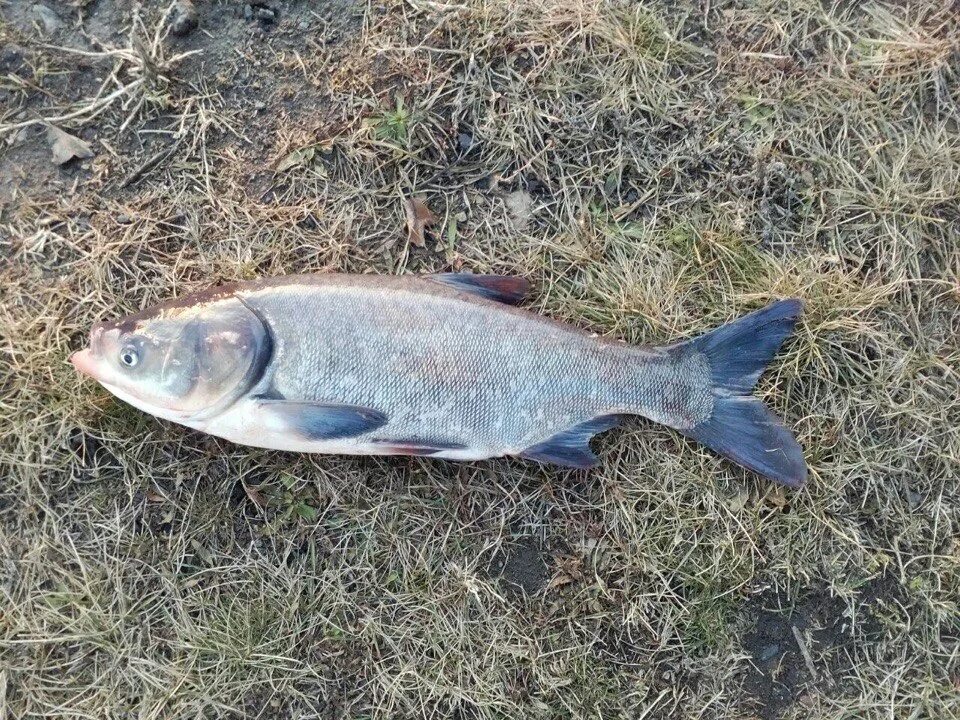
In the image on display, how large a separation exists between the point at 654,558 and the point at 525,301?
126 centimetres

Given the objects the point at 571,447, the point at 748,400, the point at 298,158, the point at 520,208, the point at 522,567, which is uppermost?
the point at 298,158

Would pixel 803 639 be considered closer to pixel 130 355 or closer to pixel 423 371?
pixel 423 371

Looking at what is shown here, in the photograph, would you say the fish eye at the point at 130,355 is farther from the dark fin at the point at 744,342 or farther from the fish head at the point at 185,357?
the dark fin at the point at 744,342

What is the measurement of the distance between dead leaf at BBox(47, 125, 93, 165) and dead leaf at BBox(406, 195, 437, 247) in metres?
1.46

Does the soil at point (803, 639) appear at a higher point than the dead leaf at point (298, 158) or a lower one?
lower

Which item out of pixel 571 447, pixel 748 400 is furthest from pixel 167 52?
pixel 748 400

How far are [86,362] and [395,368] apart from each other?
120 centimetres

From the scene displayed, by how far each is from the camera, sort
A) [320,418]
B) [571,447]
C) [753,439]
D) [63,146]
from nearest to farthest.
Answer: [320,418] → [571,447] → [753,439] → [63,146]

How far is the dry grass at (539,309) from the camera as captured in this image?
2795 millimetres

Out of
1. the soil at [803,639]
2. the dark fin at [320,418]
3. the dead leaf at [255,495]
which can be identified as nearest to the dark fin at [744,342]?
the soil at [803,639]

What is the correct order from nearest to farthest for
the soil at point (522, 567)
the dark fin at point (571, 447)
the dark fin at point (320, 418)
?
the dark fin at point (320, 418)
the dark fin at point (571, 447)
the soil at point (522, 567)

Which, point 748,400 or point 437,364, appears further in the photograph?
point 748,400

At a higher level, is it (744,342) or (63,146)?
(63,146)

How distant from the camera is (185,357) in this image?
2.49 metres
